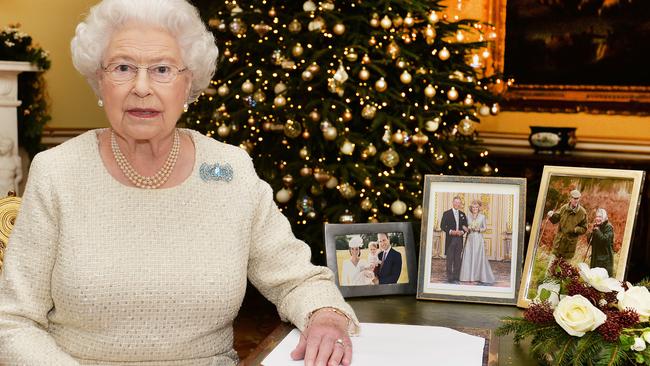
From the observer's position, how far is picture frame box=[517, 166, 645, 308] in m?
2.04

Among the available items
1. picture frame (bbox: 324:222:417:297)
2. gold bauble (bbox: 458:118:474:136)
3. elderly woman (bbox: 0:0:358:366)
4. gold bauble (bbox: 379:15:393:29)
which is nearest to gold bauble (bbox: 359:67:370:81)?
gold bauble (bbox: 379:15:393:29)

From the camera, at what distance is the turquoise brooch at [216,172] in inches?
84.4

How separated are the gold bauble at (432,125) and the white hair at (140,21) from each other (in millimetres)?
2773

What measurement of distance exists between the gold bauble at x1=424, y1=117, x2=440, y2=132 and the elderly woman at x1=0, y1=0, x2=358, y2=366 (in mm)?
2742

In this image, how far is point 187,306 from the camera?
6.49ft

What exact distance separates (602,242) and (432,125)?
277 cm

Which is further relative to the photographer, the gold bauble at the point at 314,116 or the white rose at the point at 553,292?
the gold bauble at the point at 314,116

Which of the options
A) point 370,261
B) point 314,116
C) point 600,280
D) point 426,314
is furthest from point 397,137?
point 600,280

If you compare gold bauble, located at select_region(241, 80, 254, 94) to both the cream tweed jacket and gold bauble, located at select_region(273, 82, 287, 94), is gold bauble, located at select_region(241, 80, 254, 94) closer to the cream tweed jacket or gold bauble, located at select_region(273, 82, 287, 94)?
gold bauble, located at select_region(273, 82, 287, 94)

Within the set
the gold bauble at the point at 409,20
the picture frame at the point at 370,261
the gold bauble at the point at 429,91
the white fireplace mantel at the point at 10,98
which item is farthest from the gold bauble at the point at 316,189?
the white fireplace mantel at the point at 10,98

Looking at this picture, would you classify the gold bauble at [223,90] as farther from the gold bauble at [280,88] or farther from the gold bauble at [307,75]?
the gold bauble at [307,75]

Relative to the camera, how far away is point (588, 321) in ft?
5.43

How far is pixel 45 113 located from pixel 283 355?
6.20 metres

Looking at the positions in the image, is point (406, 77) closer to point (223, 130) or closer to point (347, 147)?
point (347, 147)
